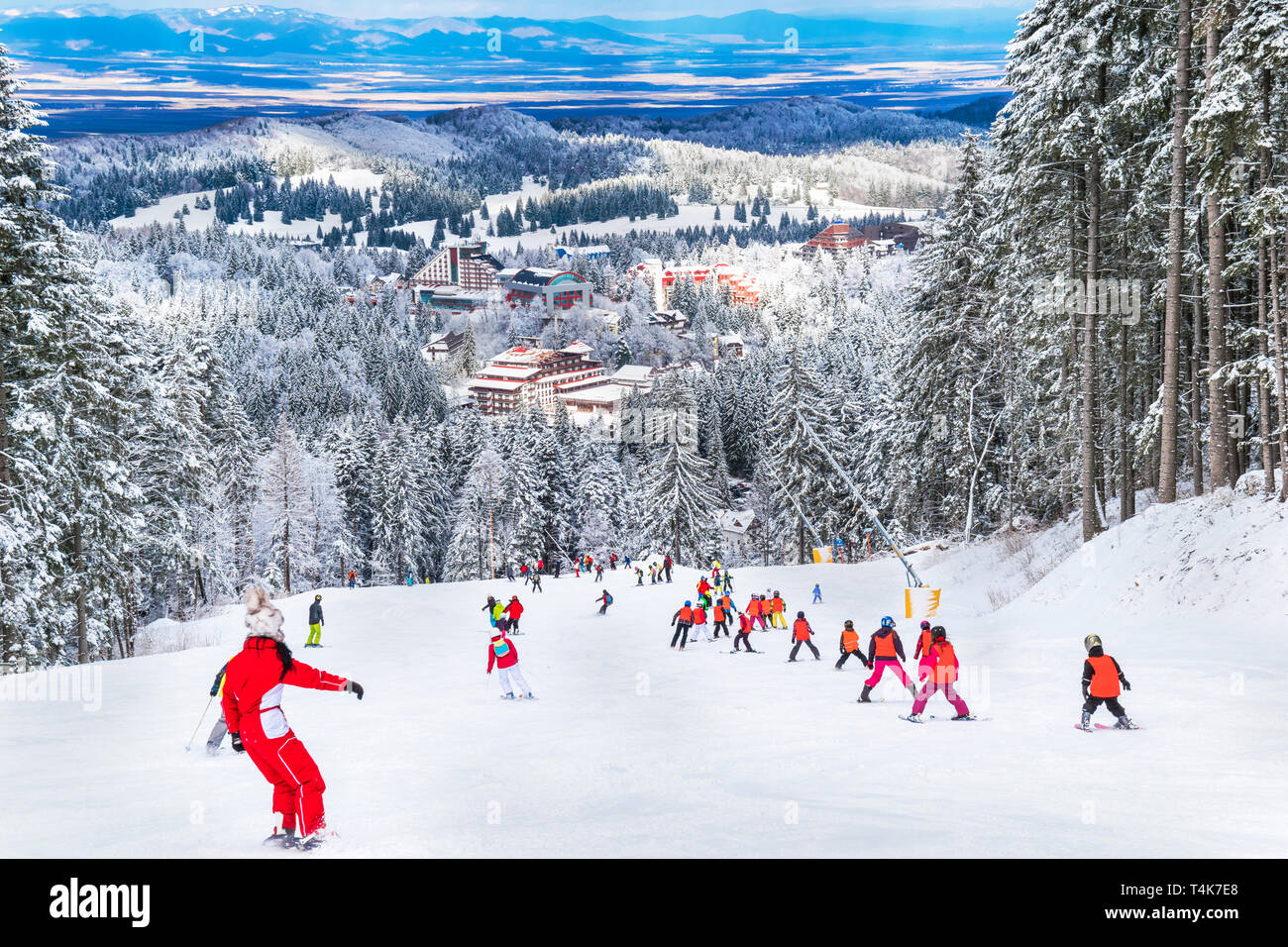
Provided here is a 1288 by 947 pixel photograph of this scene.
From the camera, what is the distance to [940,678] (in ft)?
42.7

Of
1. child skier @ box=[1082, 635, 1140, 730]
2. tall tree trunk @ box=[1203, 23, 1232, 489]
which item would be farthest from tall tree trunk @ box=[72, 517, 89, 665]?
tall tree trunk @ box=[1203, 23, 1232, 489]

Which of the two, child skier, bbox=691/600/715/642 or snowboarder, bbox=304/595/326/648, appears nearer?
snowboarder, bbox=304/595/326/648

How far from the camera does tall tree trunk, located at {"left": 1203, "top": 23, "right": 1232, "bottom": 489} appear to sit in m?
18.9

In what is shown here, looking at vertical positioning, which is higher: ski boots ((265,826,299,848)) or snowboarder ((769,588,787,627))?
ski boots ((265,826,299,848))

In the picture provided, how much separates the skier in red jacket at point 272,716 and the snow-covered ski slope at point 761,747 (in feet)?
1.28

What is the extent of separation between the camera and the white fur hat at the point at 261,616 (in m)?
7.19

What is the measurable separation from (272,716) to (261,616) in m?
0.72

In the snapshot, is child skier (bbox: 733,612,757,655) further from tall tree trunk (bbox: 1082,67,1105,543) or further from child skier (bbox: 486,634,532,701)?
tall tree trunk (bbox: 1082,67,1105,543)

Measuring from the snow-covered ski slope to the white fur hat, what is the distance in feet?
5.41

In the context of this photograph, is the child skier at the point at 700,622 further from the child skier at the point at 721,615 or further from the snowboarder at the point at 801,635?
the snowboarder at the point at 801,635

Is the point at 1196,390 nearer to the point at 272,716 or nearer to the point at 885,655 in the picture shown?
the point at 885,655

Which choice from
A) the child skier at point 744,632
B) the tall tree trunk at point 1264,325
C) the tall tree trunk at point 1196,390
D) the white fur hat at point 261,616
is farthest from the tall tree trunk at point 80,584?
the tall tree trunk at point 1196,390

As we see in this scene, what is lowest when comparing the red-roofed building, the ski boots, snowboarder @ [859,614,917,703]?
the red-roofed building
